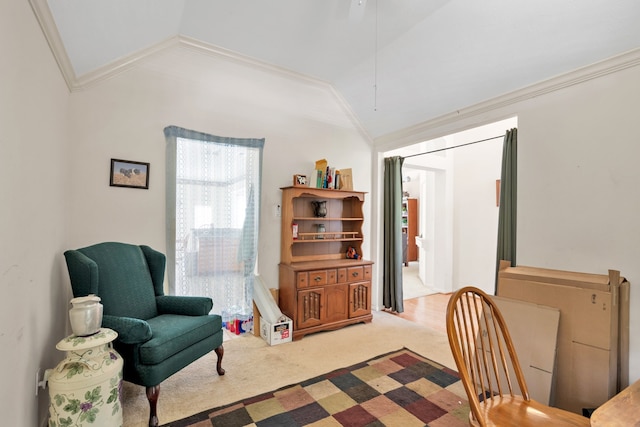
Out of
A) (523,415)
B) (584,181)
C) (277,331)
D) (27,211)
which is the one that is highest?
(584,181)

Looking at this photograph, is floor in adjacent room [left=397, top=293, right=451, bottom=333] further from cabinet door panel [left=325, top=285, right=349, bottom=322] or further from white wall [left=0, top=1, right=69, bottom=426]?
white wall [left=0, top=1, right=69, bottom=426]

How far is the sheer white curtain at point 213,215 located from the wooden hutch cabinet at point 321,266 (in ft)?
1.33

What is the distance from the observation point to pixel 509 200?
2820 mm

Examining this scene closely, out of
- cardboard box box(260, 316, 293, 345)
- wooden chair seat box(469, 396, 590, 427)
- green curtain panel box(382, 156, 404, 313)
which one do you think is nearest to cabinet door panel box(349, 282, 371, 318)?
green curtain panel box(382, 156, 404, 313)

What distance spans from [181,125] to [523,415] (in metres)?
3.29

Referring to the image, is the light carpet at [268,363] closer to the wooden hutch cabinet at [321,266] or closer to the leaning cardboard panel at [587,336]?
the wooden hutch cabinet at [321,266]

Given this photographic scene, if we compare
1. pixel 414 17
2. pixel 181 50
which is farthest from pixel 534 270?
pixel 181 50

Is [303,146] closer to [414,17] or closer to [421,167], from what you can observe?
[414,17]

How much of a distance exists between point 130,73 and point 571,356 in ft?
13.3

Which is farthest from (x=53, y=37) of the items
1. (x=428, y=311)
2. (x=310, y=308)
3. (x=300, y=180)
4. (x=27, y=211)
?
(x=428, y=311)

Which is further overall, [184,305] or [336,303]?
[336,303]

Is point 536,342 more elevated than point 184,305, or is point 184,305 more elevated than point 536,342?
point 184,305

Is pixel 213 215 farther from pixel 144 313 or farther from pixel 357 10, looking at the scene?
pixel 357 10

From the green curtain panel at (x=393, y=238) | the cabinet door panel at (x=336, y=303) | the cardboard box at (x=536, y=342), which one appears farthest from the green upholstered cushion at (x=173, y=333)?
the green curtain panel at (x=393, y=238)
